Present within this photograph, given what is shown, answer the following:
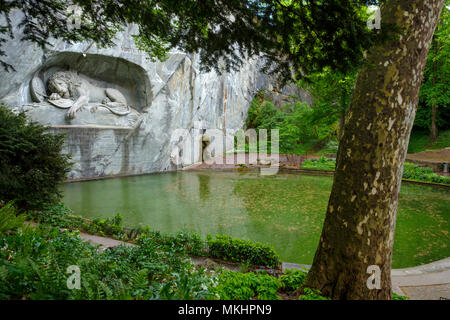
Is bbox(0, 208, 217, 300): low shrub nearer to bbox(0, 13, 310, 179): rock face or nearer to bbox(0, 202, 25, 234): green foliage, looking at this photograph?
bbox(0, 202, 25, 234): green foliage

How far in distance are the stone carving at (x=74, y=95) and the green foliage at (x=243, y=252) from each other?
1246 centimetres

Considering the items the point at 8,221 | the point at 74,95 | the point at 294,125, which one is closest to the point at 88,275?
the point at 8,221

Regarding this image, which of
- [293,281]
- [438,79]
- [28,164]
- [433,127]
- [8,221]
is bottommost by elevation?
[293,281]

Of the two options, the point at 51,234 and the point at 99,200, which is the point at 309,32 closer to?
the point at 51,234

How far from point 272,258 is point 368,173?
261cm

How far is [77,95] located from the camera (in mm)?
13594

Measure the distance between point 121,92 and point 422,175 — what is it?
66.0 feet

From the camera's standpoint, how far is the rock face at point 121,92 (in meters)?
11.4

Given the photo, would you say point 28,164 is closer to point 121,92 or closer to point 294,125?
point 121,92

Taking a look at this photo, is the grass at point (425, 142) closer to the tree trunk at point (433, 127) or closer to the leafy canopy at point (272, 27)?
the tree trunk at point (433, 127)

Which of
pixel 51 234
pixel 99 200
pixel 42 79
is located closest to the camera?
pixel 51 234
